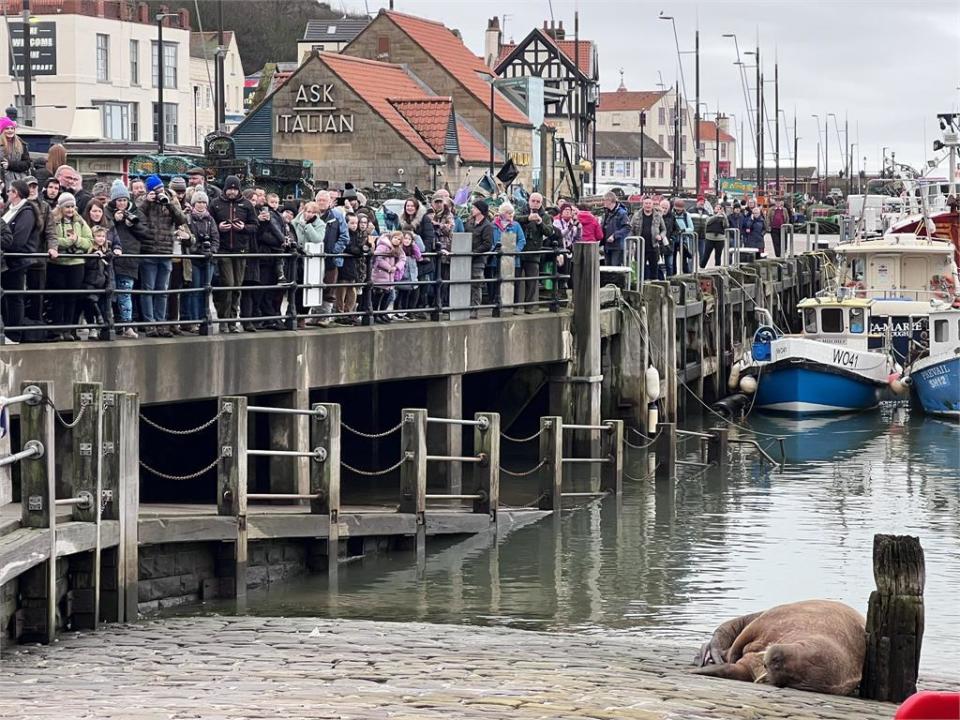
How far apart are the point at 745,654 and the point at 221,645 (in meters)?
3.49

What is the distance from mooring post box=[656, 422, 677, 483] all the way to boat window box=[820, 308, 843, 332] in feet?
45.1

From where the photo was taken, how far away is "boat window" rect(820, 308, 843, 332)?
1534 inches

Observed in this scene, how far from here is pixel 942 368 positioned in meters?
36.3

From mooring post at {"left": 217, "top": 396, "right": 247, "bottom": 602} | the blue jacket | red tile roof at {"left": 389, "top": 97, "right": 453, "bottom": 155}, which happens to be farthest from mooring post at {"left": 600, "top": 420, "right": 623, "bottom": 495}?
red tile roof at {"left": 389, "top": 97, "right": 453, "bottom": 155}

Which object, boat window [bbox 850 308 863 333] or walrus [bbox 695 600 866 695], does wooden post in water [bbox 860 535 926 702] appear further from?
boat window [bbox 850 308 863 333]

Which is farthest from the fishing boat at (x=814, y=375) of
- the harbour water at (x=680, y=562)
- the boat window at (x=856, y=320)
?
the harbour water at (x=680, y=562)

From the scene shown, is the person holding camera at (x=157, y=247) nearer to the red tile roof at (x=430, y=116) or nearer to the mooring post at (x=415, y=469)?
the mooring post at (x=415, y=469)

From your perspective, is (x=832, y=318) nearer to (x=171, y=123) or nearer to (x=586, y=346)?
(x=586, y=346)

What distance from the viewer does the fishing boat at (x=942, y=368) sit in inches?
1426

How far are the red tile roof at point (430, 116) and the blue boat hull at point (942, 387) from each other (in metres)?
27.4

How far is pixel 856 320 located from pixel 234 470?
24.7m

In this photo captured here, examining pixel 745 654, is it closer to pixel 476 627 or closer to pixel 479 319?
pixel 476 627

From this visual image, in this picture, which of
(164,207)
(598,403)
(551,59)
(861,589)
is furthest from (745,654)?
(551,59)

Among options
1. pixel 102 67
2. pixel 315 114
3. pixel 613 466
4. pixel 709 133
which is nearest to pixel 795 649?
pixel 613 466
